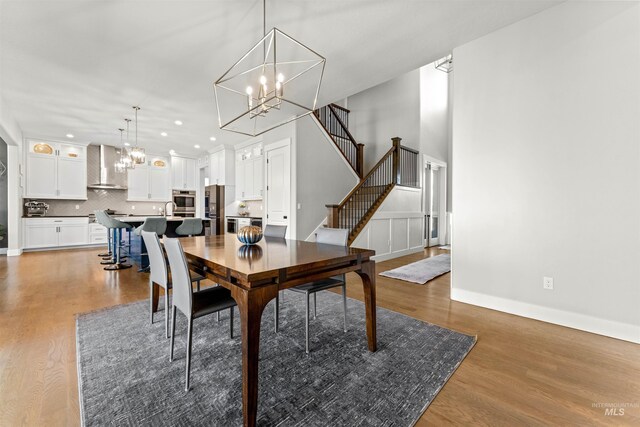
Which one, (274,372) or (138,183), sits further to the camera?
(138,183)

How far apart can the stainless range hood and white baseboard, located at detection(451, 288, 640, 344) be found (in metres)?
8.72

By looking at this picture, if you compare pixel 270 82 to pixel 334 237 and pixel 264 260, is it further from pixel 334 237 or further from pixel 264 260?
pixel 264 260

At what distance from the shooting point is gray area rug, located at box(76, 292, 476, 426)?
1390mm

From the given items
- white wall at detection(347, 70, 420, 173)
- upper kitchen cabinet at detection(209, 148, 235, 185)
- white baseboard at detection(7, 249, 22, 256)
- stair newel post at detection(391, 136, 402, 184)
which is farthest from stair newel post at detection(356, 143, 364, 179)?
white baseboard at detection(7, 249, 22, 256)

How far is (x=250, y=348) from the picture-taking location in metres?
1.28

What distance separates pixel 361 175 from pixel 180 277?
5.50 m

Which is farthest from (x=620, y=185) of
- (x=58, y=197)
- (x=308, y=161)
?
(x=58, y=197)

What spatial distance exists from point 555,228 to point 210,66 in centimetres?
410

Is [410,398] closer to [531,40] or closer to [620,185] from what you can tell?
[620,185]

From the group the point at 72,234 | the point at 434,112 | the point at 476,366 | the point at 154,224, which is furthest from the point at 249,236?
the point at 72,234

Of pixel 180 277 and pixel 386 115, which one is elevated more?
pixel 386 115

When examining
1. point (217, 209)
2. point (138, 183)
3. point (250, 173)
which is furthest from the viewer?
point (138, 183)

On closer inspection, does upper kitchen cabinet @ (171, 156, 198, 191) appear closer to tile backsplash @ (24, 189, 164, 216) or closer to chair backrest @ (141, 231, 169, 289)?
tile backsplash @ (24, 189, 164, 216)

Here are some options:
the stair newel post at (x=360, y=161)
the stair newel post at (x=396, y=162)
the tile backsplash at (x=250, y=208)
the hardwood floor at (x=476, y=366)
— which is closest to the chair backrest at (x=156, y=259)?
the hardwood floor at (x=476, y=366)
